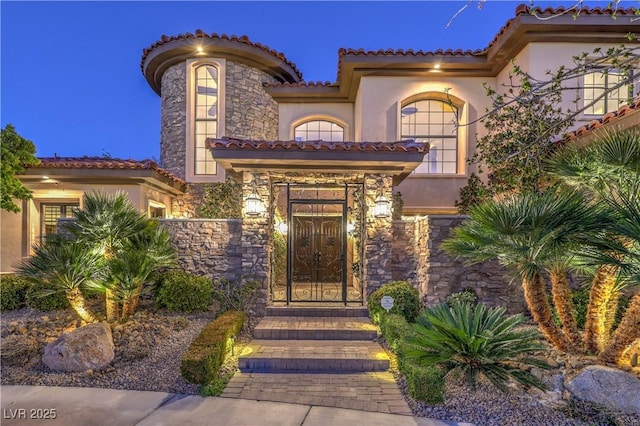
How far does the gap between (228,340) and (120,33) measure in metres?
97.8

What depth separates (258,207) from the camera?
8406 millimetres

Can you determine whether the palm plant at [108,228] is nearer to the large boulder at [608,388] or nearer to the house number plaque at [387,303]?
the house number plaque at [387,303]

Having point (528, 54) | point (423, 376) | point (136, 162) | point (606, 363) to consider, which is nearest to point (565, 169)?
point (606, 363)

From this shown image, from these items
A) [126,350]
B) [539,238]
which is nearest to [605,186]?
[539,238]

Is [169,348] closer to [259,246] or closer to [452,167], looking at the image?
[259,246]

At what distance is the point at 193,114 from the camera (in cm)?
1369

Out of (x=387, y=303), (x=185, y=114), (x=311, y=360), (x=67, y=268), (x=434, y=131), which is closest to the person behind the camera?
(x=311, y=360)

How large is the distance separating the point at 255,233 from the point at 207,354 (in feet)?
11.7

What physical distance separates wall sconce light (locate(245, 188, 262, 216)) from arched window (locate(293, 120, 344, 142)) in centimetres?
530

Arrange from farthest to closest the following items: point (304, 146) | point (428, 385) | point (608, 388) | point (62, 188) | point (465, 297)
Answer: point (62, 188) < point (304, 146) < point (465, 297) < point (428, 385) < point (608, 388)

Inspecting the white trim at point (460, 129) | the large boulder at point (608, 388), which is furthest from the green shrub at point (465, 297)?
the white trim at point (460, 129)

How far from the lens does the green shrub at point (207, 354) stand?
5.21 meters

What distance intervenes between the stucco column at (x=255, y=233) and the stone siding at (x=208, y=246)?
0.26 meters

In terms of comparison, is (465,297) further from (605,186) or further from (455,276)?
(605,186)
